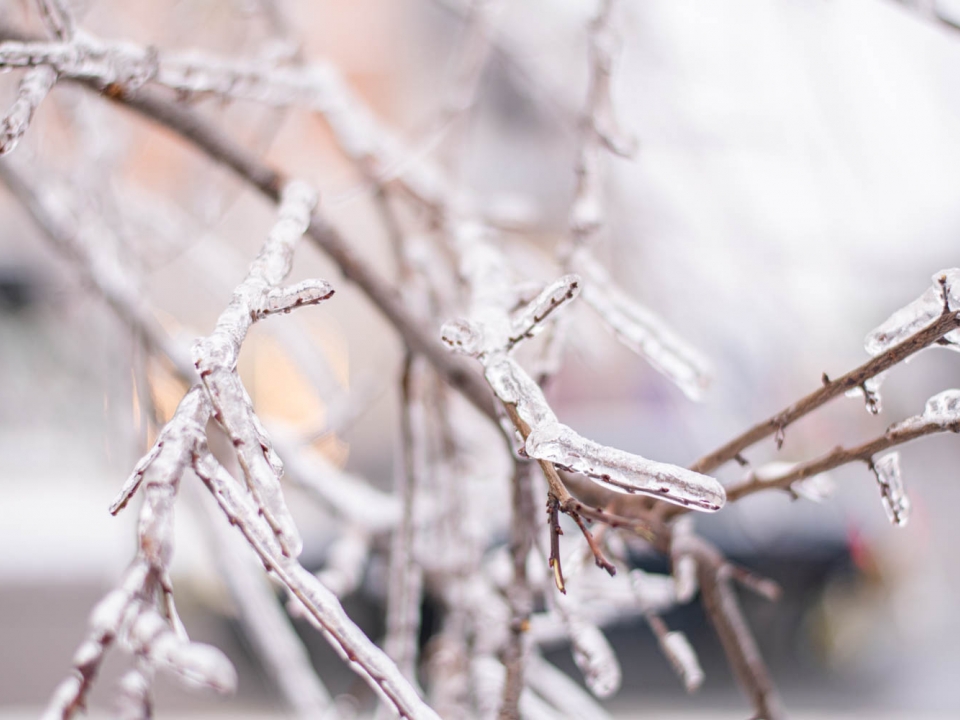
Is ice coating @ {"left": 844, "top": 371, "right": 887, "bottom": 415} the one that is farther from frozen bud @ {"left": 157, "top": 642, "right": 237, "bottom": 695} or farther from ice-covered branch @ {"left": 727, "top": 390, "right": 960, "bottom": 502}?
frozen bud @ {"left": 157, "top": 642, "right": 237, "bottom": 695}

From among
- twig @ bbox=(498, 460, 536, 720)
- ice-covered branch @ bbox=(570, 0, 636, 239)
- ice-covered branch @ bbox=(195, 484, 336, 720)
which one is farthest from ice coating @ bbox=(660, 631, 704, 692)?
ice-covered branch @ bbox=(195, 484, 336, 720)

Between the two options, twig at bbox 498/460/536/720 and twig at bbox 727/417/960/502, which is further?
twig at bbox 498/460/536/720

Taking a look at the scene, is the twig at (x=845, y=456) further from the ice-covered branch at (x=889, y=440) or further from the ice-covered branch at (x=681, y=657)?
the ice-covered branch at (x=681, y=657)

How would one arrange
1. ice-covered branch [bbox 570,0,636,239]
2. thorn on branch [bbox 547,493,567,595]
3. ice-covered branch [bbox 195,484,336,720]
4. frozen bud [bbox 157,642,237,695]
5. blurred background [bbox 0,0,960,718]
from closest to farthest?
frozen bud [bbox 157,642,237,695], thorn on branch [bbox 547,493,567,595], ice-covered branch [bbox 570,0,636,239], ice-covered branch [bbox 195,484,336,720], blurred background [bbox 0,0,960,718]

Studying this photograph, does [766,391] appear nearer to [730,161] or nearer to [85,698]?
[730,161]

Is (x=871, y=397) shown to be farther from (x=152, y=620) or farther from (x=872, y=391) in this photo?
A: (x=152, y=620)
